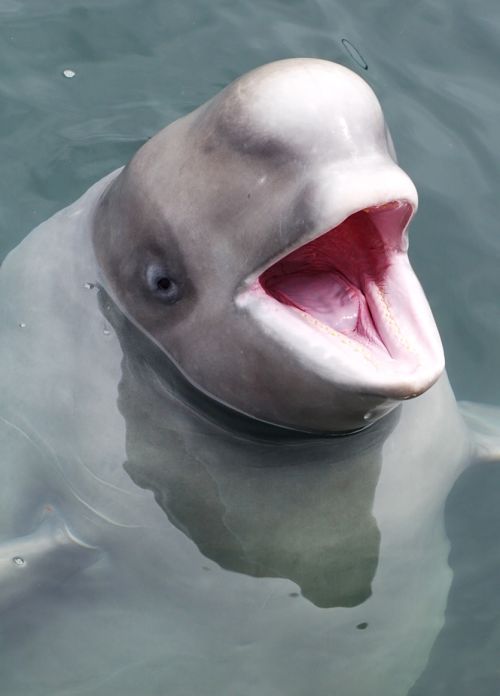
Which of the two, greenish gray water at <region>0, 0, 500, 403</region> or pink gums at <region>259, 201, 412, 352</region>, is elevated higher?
pink gums at <region>259, 201, 412, 352</region>

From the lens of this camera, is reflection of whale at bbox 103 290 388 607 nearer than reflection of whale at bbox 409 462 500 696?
Yes

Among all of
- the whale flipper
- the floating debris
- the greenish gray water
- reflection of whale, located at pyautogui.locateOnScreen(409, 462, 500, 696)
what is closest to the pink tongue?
the whale flipper

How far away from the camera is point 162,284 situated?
6.65 metres

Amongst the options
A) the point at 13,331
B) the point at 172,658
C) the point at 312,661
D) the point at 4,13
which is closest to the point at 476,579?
the point at 312,661

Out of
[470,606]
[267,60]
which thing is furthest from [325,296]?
[267,60]

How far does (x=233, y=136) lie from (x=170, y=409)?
164 cm

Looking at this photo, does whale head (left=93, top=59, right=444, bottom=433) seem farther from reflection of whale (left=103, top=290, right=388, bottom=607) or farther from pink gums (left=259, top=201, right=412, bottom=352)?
reflection of whale (left=103, top=290, right=388, bottom=607)

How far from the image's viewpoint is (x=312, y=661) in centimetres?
709

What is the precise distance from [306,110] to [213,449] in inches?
78.8

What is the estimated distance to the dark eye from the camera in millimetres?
6582

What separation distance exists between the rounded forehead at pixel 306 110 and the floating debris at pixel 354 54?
223 inches

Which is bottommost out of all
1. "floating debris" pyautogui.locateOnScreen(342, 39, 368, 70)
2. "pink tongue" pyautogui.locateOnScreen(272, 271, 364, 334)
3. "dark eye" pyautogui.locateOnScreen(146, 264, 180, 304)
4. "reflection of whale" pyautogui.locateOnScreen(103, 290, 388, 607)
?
"floating debris" pyautogui.locateOnScreen(342, 39, 368, 70)

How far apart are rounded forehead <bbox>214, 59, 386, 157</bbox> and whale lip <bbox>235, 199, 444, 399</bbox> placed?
1.22ft

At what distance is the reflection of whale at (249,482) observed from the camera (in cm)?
683
